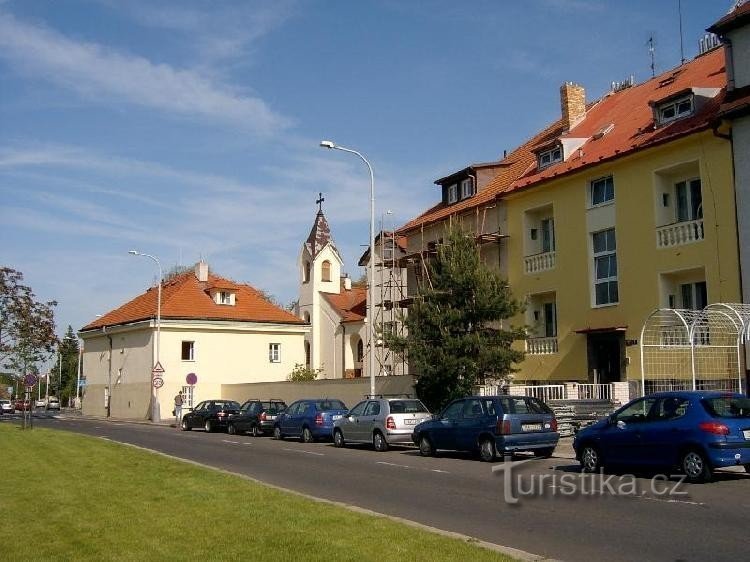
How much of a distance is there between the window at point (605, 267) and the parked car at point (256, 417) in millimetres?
13144

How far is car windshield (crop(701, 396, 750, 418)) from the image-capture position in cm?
1395

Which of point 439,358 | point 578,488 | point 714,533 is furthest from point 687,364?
point 714,533

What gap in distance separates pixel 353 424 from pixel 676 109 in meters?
14.2

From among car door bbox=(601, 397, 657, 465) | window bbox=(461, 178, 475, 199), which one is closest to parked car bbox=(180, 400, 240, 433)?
window bbox=(461, 178, 475, 199)

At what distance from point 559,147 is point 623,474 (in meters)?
17.7

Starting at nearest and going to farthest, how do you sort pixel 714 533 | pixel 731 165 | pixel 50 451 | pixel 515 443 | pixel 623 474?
pixel 714 533 < pixel 623 474 < pixel 515 443 < pixel 50 451 < pixel 731 165

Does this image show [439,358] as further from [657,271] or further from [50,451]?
[50,451]

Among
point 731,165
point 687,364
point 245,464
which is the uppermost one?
point 731,165

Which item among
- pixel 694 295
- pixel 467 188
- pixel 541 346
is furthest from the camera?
pixel 467 188

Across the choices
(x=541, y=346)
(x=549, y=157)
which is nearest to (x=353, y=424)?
(x=541, y=346)

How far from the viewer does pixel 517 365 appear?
3069cm

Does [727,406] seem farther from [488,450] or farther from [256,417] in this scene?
[256,417]

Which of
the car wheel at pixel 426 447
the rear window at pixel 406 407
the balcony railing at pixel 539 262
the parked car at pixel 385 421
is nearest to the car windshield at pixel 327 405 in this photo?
the parked car at pixel 385 421

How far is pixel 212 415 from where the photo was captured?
117 feet
